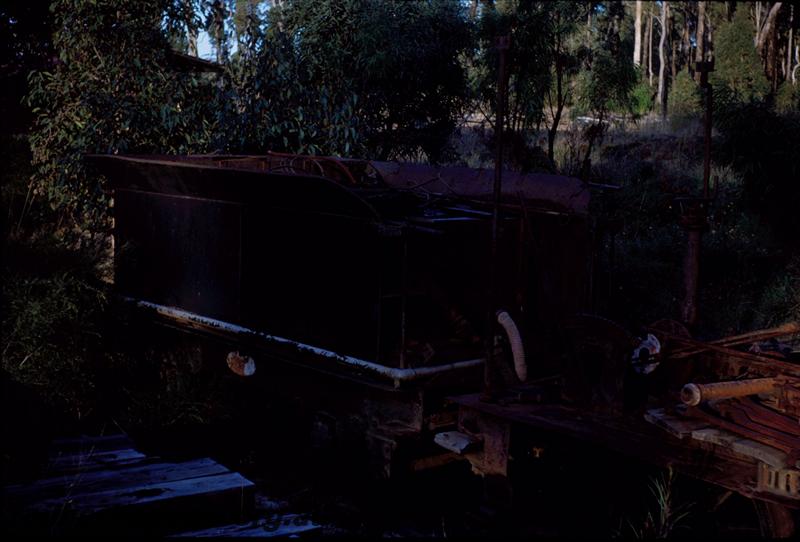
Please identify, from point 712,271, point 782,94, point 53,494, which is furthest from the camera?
point 782,94

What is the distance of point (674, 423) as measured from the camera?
5.14 m

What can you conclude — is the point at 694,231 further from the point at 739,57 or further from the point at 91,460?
the point at 739,57

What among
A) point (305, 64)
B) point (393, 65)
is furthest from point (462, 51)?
point (305, 64)

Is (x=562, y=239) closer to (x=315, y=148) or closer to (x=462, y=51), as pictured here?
(x=315, y=148)

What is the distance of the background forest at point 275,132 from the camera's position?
8180mm

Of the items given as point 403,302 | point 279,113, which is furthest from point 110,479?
point 279,113

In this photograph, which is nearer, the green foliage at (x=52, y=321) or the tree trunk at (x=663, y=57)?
the green foliage at (x=52, y=321)

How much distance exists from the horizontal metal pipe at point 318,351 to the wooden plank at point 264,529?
56.0 inches

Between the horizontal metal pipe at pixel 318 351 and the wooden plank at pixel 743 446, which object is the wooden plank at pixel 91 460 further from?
the wooden plank at pixel 743 446

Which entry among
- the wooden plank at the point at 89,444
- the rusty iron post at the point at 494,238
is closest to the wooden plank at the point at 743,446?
the rusty iron post at the point at 494,238

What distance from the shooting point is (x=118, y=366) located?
28.6 ft

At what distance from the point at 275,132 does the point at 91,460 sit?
6.21m

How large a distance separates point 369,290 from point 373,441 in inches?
45.0

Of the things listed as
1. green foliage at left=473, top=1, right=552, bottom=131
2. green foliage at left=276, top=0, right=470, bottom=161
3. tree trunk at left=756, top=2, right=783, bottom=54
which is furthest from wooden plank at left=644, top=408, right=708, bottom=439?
tree trunk at left=756, top=2, right=783, bottom=54
